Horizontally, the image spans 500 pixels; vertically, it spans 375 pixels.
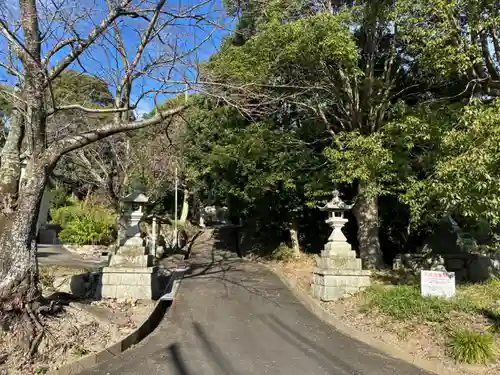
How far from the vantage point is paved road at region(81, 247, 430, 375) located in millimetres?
5895

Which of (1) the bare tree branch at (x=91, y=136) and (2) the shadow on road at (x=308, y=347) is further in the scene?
(1) the bare tree branch at (x=91, y=136)

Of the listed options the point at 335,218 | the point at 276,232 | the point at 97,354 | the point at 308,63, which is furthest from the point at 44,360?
the point at 276,232

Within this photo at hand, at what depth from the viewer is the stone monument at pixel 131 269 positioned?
Answer: 987cm

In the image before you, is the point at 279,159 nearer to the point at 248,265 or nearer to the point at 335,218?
the point at 335,218

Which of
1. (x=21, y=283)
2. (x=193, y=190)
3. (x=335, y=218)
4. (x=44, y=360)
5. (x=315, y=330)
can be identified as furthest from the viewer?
(x=193, y=190)

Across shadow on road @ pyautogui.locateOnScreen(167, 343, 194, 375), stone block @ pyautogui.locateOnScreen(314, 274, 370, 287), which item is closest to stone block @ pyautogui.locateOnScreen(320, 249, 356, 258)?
stone block @ pyautogui.locateOnScreen(314, 274, 370, 287)

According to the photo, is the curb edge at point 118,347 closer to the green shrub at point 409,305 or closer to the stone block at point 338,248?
the stone block at point 338,248

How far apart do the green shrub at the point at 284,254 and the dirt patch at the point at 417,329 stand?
7.85 meters

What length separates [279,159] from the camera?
47.0 feet

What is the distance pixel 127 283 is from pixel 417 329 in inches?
253

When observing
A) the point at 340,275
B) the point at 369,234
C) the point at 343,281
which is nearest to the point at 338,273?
the point at 340,275

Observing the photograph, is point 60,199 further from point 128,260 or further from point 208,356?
point 208,356

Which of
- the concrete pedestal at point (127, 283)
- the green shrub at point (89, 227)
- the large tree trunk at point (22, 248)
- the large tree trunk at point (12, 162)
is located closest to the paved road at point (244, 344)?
the concrete pedestal at point (127, 283)

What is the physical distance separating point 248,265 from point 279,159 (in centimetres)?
546
